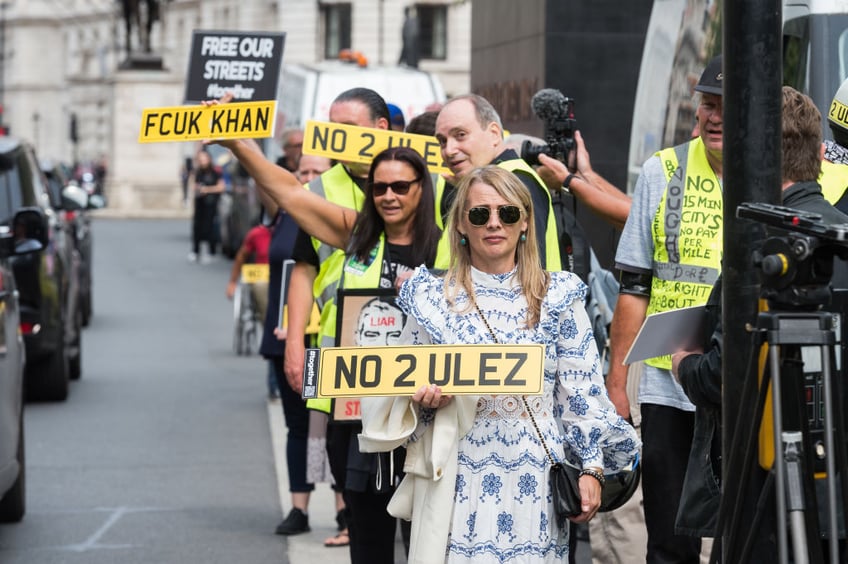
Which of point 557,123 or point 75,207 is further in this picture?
point 75,207

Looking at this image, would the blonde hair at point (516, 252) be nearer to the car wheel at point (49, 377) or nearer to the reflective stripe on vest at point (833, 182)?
the reflective stripe on vest at point (833, 182)

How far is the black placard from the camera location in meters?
7.13

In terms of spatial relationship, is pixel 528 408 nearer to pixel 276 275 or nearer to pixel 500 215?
pixel 500 215

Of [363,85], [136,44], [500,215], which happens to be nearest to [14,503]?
[500,215]

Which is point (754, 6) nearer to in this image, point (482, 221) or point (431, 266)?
point (482, 221)

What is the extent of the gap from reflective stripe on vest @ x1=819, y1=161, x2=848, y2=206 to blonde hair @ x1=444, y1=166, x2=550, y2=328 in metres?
1.00

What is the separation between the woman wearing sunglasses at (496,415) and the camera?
482 centimetres

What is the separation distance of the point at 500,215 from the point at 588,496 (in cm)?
80

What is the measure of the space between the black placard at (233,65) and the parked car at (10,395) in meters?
1.65

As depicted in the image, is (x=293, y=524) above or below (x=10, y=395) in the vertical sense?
below

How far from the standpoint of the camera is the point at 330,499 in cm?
981

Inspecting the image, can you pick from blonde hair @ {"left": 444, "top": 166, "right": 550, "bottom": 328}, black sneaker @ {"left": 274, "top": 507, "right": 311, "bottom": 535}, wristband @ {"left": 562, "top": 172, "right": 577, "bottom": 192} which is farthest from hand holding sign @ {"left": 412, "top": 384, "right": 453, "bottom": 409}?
black sneaker @ {"left": 274, "top": 507, "right": 311, "bottom": 535}

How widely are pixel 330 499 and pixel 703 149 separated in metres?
4.47

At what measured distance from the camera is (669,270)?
5848 mm
